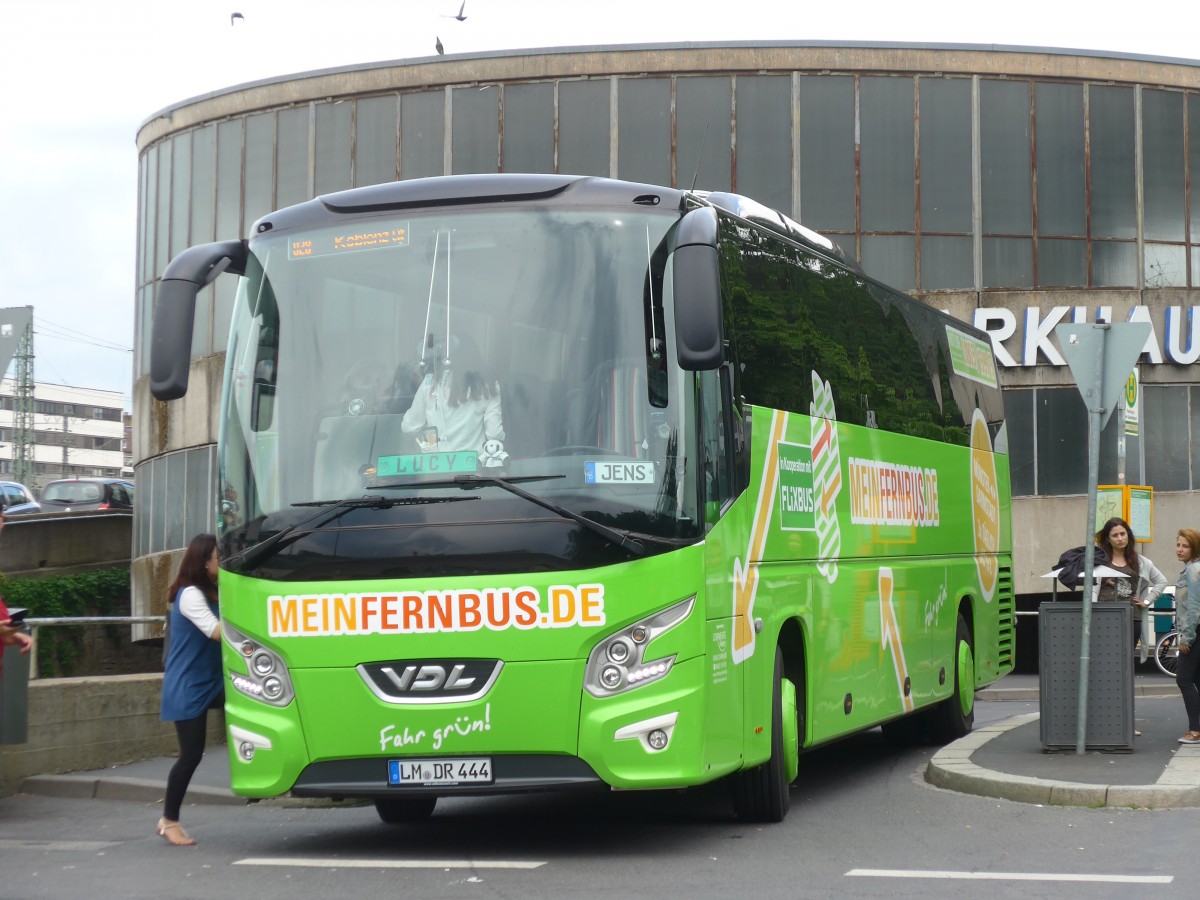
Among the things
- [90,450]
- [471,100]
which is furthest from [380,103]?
[90,450]

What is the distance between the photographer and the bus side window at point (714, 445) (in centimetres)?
871

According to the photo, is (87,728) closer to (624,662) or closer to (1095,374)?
(624,662)

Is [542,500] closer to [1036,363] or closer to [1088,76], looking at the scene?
[1036,363]

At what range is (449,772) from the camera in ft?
27.7

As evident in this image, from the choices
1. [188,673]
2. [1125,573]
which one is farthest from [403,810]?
[1125,573]

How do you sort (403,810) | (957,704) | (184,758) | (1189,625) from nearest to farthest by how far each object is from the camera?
(184,758) < (403,810) < (1189,625) < (957,704)

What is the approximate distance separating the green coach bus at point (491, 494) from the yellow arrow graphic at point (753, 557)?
3 cm

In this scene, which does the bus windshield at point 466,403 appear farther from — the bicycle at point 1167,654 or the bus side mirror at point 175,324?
the bicycle at point 1167,654

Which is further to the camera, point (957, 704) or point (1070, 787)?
point (957, 704)

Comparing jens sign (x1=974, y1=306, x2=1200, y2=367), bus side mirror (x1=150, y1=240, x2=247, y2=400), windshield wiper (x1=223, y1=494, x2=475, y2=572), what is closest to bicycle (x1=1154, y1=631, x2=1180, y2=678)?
jens sign (x1=974, y1=306, x2=1200, y2=367)

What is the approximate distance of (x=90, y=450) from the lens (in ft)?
525

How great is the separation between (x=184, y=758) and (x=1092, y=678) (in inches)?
251

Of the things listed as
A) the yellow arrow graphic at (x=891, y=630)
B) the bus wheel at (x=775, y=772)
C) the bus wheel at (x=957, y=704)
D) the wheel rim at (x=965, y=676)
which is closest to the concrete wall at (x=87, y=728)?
the bus wheel at (x=775, y=772)

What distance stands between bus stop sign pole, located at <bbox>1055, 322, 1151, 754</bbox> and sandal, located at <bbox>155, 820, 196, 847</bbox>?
6.10m
